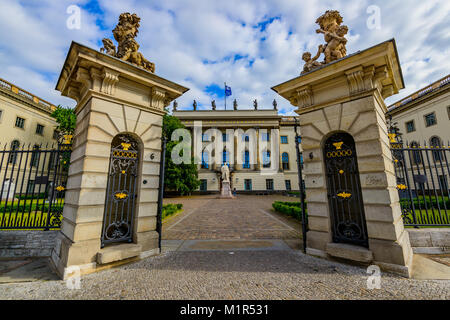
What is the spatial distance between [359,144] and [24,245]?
29.3 ft

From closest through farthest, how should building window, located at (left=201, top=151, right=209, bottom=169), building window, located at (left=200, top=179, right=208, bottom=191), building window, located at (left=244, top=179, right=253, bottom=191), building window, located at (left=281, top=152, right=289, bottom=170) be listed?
1. building window, located at (left=244, top=179, right=253, bottom=191)
2. building window, located at (left=200, top=179, right=208, bottom=191)
3. building window, located at (left=201, top=151, right=209, bottom=169)
4. building window, located at (left=281, top=152, right=289, bottom=170)

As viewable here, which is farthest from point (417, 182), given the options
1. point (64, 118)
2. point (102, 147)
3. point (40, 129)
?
point (40, 129)

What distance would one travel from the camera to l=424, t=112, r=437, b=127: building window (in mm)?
22519

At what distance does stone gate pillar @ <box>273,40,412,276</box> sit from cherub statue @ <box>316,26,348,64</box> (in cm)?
83

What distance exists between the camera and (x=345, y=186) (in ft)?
15.8

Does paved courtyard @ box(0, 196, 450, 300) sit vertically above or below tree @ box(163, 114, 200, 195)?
below

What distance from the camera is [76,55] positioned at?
4.29 m

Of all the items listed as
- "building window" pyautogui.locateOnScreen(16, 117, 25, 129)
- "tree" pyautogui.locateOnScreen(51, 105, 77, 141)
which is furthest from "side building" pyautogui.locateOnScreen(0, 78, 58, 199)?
"tree" pyautogui.locateOnScreen(51, 105, 77, 141)

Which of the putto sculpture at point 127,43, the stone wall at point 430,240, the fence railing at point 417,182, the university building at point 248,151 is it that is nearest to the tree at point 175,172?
the university building at point 248,151

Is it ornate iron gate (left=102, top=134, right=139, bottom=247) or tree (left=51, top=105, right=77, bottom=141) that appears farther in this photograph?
tree (left=51, top=105, right=77, bottom=141)

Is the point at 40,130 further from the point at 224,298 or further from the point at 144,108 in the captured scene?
the point at 224,298

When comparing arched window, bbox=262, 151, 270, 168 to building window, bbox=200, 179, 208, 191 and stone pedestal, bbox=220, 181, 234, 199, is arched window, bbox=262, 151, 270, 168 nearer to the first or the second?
building window, bbox=200, 179, 208, 191

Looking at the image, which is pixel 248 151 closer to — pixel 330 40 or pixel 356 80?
pixel 330 40
